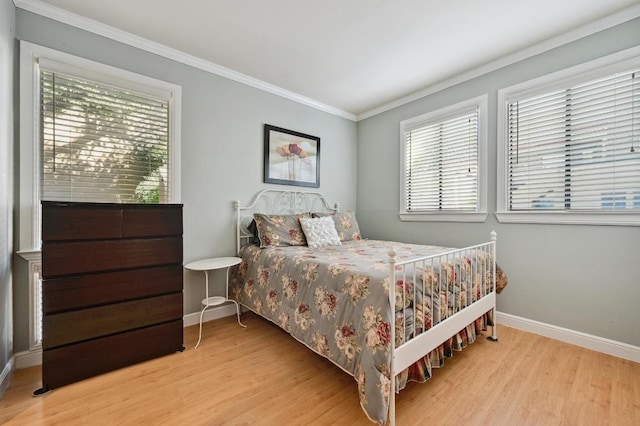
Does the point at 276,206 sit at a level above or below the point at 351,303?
above

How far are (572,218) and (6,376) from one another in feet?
13.9

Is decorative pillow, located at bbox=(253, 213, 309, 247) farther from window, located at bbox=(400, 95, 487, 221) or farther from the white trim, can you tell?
the white trim

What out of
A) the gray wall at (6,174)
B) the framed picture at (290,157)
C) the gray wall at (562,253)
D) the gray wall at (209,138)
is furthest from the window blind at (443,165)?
the gray wall at (6,174)

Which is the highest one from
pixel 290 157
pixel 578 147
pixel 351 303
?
pixel 290 157

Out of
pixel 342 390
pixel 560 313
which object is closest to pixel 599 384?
pixel 560 313

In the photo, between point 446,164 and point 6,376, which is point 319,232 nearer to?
point 446,164

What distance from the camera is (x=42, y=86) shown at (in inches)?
76.8

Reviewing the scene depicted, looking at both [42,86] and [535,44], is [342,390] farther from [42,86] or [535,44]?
[535,44]

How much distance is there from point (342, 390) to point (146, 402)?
1.15 meters

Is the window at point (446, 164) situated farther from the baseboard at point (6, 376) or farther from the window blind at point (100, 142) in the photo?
the baseboard at point (6, 376)

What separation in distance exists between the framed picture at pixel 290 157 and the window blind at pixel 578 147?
2179 mm

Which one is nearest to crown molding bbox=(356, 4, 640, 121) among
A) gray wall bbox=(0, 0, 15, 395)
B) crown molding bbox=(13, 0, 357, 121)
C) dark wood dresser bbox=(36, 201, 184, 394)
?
crown molding bbox=(13, 0, 357, 121)

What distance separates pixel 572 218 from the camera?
2188 millimetres

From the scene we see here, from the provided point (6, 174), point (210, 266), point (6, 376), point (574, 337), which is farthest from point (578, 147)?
point (6, 376)
